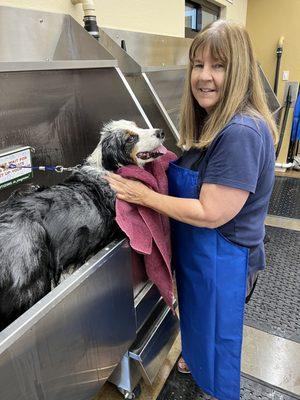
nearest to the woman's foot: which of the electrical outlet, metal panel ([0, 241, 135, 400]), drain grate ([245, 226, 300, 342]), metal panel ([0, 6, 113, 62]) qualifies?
drain grate ([245, 226, 300, 342])

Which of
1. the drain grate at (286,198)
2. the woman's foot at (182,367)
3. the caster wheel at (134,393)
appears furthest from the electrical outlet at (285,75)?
the caster wheel at (134,393)

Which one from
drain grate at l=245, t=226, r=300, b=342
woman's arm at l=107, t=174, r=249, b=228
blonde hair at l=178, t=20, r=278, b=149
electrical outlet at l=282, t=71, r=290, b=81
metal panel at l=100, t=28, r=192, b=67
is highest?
metal panel at l=100, t=28, r=192, b=67

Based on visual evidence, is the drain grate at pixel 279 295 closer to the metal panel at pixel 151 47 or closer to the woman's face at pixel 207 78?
the woman's face at pixel 207 78

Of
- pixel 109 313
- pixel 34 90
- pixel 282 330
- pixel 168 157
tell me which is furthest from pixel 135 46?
pixel 282 330

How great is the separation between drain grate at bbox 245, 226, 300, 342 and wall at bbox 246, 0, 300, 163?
7.87 feet

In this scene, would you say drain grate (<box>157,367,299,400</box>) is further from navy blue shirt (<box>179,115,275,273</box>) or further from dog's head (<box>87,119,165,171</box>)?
dog's head (<box>87,119,165,171</box>)

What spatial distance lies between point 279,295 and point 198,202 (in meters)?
1.41

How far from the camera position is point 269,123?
38.3 inches

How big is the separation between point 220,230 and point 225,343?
1.51ft

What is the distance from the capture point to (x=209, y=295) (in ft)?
3.69

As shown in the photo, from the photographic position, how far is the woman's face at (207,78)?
3.06ft

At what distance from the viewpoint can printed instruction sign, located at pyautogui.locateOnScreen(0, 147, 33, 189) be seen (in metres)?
1.16

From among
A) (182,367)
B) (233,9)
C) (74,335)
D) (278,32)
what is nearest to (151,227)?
(74,335)

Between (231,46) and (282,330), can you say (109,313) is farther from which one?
(282,330)
